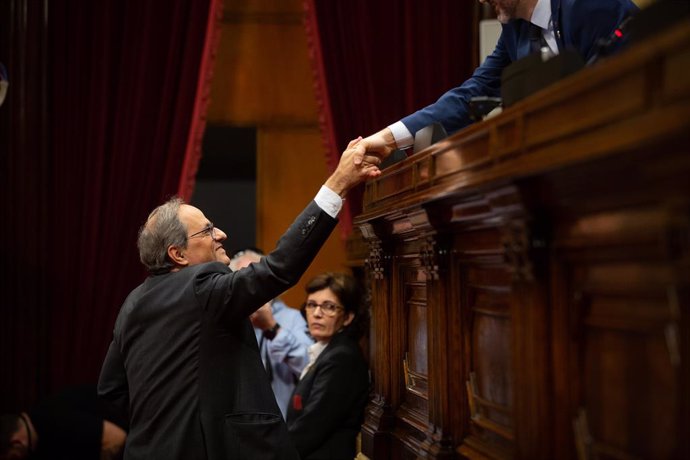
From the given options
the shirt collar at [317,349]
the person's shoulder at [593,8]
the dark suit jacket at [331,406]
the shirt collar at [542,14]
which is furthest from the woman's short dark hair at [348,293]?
the person's shoulder at [593,8]

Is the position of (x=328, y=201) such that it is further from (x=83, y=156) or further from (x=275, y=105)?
(x=275, y=105)

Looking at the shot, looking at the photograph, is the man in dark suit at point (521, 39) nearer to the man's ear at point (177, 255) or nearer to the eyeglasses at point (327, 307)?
the man's ear at point (177, 255)

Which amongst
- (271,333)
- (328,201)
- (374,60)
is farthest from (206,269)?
(374,60)

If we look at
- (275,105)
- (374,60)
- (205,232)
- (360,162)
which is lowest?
(205,232)

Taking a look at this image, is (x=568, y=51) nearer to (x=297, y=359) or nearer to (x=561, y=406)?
(x=561, y=406)

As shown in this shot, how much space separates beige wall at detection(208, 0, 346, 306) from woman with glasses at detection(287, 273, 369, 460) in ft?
5.64

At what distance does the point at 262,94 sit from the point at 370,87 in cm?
99

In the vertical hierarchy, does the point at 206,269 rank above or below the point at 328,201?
below

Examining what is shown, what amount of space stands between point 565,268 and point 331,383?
2.06 meters

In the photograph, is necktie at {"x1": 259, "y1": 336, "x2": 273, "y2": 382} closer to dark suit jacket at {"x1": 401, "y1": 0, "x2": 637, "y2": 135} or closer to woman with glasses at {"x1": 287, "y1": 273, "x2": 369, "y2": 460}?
woman with glasses at {"x1": 287, "y1": 273, "x2": 369, "y2": 460}

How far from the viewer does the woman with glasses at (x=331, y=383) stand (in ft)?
11.1

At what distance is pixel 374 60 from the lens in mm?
4926

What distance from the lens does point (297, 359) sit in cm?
422

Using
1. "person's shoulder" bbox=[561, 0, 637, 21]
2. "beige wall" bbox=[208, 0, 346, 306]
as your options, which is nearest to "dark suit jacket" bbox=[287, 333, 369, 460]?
"person's shoulder" bbox=[561, 0, 637, 21]
